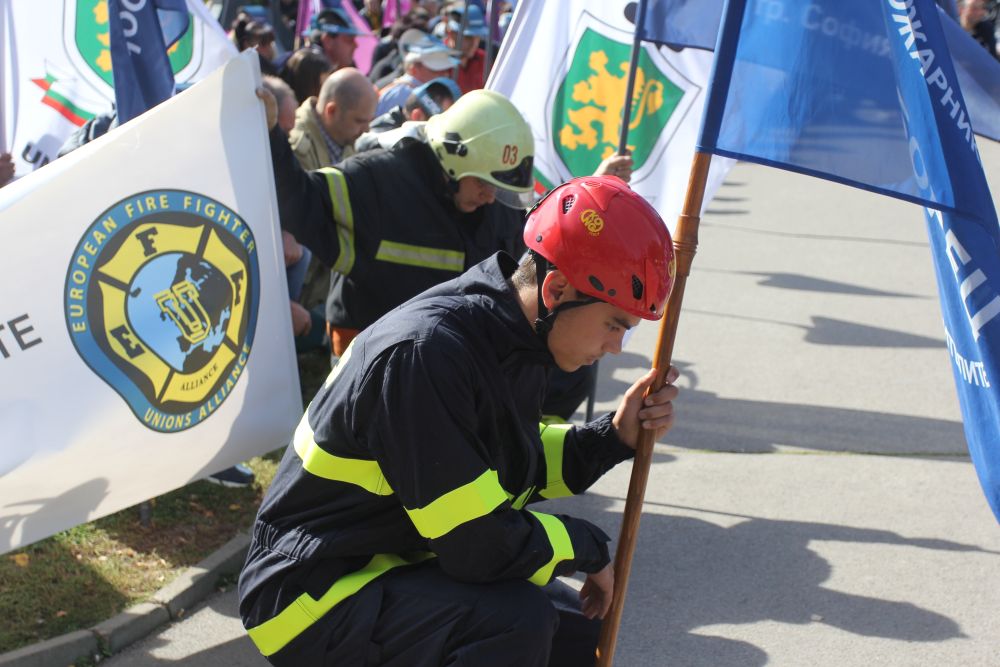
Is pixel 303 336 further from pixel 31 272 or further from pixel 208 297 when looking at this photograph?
pixel 31 272

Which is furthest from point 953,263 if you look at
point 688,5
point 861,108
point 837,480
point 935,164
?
point 837,480

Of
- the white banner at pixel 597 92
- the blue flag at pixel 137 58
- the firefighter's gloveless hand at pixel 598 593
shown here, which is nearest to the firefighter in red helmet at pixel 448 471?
the firefighter's gloveless hand at pixel 598 593

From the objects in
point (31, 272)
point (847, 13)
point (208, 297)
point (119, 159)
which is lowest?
point (208, 297)

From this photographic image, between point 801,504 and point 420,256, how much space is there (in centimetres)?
203

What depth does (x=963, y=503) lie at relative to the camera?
525 centimetres

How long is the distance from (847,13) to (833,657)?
2126 mm

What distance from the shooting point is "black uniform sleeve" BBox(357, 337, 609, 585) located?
255 centimetres

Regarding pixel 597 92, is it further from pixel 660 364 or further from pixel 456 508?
pixel 456 508

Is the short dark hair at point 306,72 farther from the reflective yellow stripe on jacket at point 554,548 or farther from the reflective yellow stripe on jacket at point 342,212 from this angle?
the reflective yellow stripe on jacket at point 554,548

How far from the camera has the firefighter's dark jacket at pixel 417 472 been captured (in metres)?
2.57

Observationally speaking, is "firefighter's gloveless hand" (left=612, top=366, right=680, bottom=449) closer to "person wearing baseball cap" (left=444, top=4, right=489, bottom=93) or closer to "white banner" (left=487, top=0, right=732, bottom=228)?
"white banner" (left=487, top=0, right=732, bottom=228)

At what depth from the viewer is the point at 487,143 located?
4.34m

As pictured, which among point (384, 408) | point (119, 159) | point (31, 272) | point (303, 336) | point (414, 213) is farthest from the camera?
point (303, 336)

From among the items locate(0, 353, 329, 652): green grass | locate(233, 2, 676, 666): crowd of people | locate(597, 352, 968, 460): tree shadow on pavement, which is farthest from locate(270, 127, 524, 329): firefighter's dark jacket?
locate(597, 352, 968, 460): tree shadow on pavement
